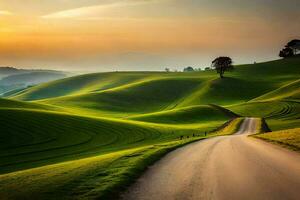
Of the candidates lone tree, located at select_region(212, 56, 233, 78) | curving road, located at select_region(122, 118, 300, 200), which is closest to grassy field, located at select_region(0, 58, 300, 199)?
curving road, located at select_region(122, 118, 300, 200)

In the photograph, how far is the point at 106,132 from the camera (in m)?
60.9

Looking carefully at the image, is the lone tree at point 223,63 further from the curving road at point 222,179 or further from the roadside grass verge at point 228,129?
the curving road at point 222,179

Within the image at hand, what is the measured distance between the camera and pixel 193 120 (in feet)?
336

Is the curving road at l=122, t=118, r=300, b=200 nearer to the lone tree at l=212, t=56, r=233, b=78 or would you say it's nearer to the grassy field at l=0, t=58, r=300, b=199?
the grassy field at l=0, t=58, r=300, b=199

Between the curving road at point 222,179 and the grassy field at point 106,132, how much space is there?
1.28 meters

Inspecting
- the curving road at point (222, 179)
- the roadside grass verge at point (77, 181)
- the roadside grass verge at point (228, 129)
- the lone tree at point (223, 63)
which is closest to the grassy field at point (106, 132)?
the roadside grass verge at point (77, 181)

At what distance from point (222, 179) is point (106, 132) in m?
44.6

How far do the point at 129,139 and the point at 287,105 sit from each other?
243 feet

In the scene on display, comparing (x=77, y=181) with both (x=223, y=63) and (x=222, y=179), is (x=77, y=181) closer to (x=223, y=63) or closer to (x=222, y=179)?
(x=222, y=179)

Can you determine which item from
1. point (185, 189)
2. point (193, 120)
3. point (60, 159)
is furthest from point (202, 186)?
point (193, 120)

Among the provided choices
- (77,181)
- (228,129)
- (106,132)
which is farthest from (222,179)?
(228,129)

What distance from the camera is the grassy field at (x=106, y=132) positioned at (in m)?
17.3

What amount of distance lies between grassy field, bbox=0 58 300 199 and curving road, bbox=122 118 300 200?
4.21 feet

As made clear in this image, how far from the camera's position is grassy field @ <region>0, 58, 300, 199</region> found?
56.9 feet
